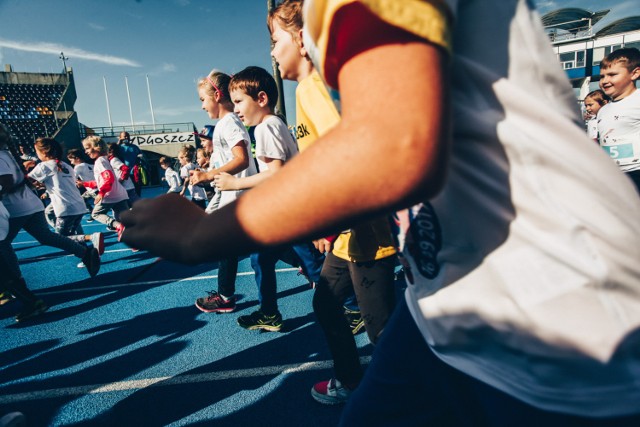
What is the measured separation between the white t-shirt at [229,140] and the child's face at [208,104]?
272 millimetres

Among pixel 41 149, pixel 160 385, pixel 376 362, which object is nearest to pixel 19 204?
pixel 41 149

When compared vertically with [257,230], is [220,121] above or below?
above

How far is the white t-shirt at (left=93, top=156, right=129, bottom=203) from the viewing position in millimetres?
5941

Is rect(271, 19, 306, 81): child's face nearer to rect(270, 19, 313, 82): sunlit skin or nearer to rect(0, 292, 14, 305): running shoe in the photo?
rect(270, 19, 313, 82): sunlit skin

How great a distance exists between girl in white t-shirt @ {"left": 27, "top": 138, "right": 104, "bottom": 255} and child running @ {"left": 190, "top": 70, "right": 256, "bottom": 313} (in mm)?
3154

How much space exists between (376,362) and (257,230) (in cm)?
66

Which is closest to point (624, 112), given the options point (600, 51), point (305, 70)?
point (305, 70)

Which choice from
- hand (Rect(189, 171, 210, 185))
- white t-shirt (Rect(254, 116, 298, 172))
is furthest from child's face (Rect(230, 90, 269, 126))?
hand (Rect(189, 171, 210, 185))

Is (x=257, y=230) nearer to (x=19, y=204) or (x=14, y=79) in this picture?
(x=19, y=204)

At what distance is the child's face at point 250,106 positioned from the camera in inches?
111

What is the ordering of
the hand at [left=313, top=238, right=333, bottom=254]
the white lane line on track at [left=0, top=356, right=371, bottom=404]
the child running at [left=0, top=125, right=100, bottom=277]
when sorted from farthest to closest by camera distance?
1. the child running at [left=0, top=125, right=100, bottom=277]
2. the white lane line on track at [left=0, top=356, right=371, bottom=404]
3. the hand at [left=313, top=238, right=333, bottom=254]

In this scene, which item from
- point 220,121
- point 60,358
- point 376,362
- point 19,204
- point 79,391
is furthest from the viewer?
point 19,204

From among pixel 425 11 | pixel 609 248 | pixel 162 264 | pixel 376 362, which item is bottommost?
pixel 162 264

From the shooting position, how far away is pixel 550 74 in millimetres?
579
